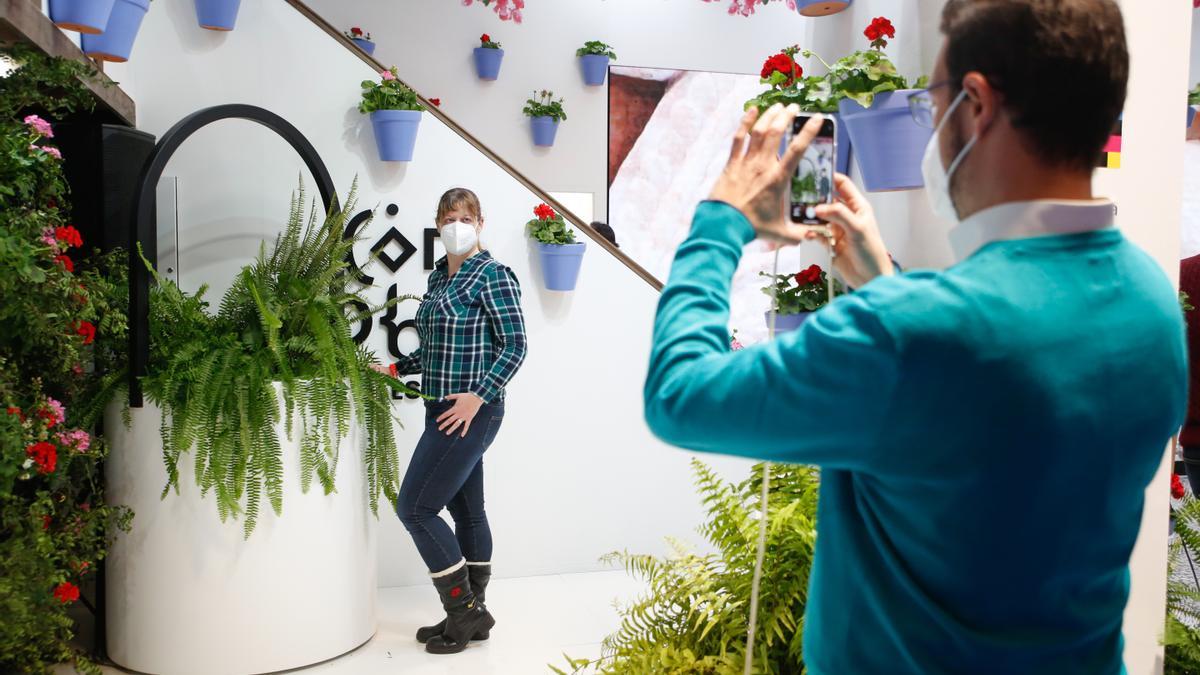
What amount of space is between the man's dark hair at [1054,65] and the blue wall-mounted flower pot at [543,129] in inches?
259

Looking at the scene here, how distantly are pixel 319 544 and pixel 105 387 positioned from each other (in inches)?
33.5

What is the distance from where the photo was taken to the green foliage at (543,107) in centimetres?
738

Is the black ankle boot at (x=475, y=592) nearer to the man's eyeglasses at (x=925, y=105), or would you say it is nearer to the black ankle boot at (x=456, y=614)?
the black ankle boot at (x=456, y=614)

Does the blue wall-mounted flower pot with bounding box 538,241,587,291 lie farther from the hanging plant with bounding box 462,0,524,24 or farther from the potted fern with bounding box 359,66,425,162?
the hanging plant with bounding box 462,0,524,24

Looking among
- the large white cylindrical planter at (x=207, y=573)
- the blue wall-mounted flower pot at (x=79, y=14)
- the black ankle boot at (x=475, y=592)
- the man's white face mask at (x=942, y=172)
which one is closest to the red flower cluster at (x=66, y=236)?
the blue wall-mounted flower pot at (x=79, y=14)

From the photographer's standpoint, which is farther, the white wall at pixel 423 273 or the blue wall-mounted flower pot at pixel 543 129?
the blue wall-mounted flower pot at pixel 543 129

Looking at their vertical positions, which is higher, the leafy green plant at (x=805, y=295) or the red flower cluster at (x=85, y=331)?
the leafy green plant at (x=805, y=295)

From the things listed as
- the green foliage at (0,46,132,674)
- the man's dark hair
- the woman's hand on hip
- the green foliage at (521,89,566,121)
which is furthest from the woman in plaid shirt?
the green foliage at (521,89,566,121)

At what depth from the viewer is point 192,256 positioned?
430 cm

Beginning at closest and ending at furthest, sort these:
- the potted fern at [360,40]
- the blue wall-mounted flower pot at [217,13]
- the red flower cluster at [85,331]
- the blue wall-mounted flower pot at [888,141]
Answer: the blue wall-mounted flower pot at [888,141]
the red flower cluster at [85,331]
the blue wall-mounted flower pot at [217,13]
the potted fern at [360,40]

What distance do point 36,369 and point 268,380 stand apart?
0.75m

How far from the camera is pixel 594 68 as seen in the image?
24.8 ft

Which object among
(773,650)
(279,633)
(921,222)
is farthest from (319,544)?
(921,222)

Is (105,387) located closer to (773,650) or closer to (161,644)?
(161,644)
